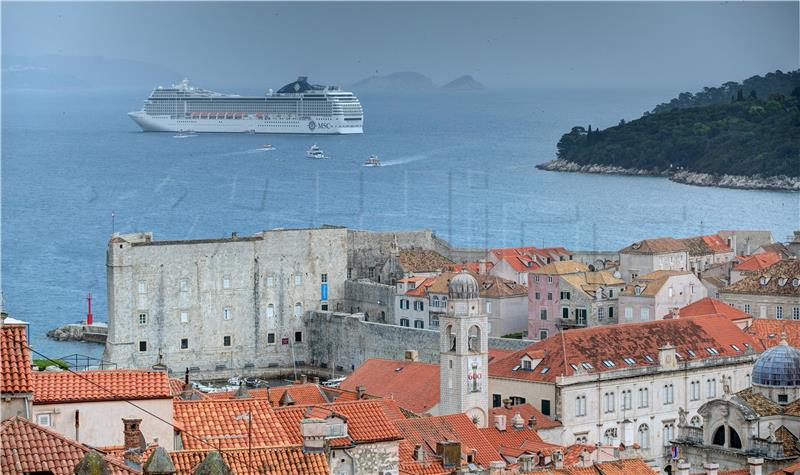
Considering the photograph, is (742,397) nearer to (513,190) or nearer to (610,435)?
(610,435)

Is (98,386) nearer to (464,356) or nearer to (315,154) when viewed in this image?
(464,356)

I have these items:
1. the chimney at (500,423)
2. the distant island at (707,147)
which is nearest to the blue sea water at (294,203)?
the distant island at (707,147)

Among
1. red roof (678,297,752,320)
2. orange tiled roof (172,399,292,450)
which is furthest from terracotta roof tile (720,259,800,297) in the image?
orange tiled roof (172,399,292,450)

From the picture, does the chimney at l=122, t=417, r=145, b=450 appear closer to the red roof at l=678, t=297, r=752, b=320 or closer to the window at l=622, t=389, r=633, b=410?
the window at l=622, t=389, r=633, b=410

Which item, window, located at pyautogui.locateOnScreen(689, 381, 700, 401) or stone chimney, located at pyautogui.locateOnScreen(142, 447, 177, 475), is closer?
stone chimney, located at pyautogui.locateOnScreen(142, 447, 177, 475)

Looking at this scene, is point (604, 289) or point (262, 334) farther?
point (262, 334)

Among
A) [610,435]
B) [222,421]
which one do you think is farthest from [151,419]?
[610,435]
